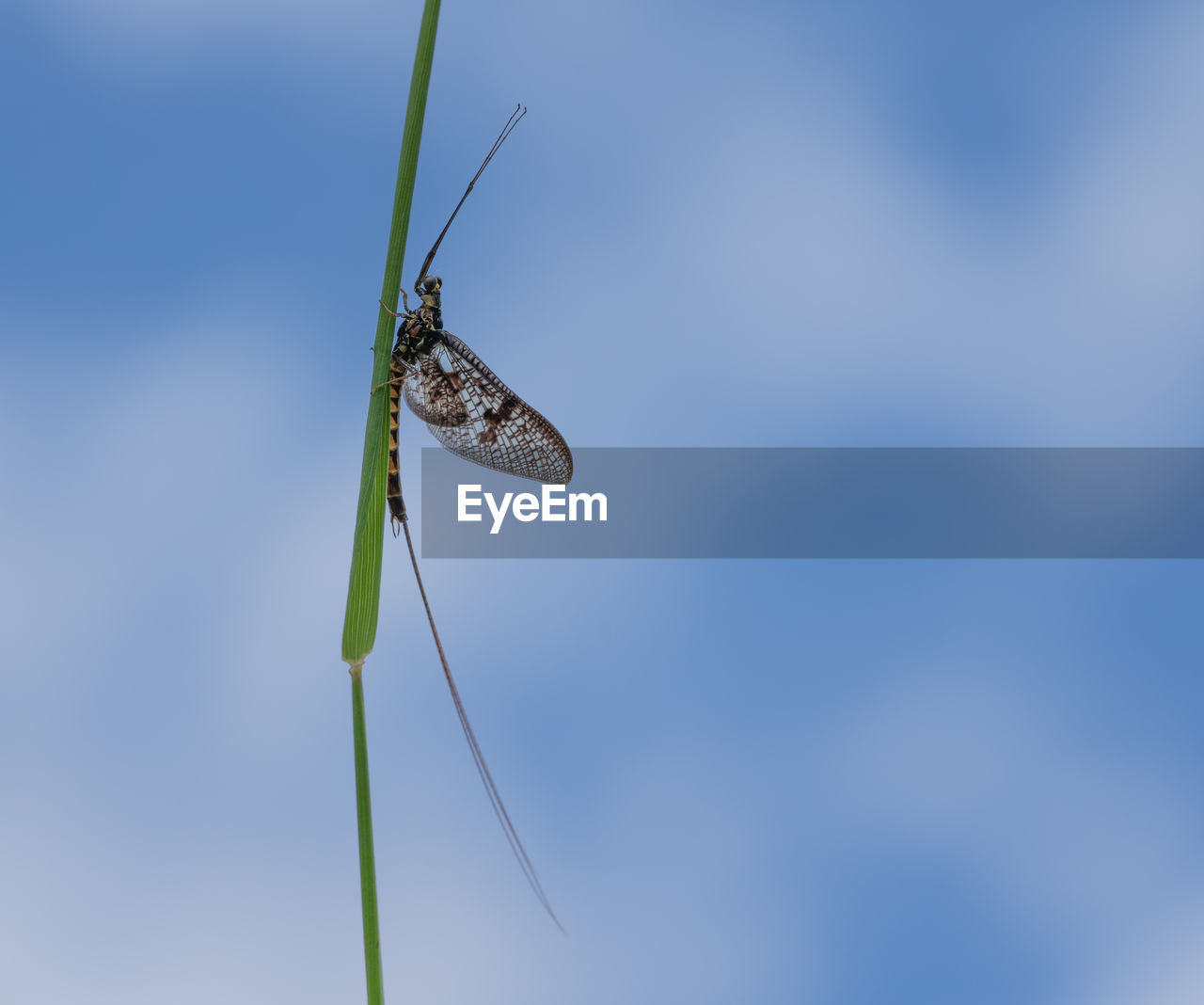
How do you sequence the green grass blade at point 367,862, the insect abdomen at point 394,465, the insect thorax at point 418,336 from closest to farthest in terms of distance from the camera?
the green grass blade at point 367,862, the insect abdomen at point 394,465, the insect thorax at point 418,336

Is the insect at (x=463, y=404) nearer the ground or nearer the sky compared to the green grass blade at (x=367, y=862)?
nearer the sky

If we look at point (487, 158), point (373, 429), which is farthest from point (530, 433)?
point (373, 429)

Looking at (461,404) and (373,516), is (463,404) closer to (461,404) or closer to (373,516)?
(461,404)

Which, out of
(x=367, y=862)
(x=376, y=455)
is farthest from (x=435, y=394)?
(x=367, y=862)

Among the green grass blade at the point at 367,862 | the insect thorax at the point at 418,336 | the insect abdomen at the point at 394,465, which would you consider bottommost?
the green grass blade at the point at 367,862

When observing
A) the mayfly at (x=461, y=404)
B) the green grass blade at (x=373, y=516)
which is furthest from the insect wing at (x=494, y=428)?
the green grass blade at (x=373, y=516)

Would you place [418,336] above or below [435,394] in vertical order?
above

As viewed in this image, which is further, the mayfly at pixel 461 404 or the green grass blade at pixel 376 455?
the mayfly at pixel 461 404

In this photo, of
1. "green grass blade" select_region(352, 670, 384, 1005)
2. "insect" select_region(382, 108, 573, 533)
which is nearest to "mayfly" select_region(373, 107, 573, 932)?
"insect" select_region(382, 108, 573, 533)

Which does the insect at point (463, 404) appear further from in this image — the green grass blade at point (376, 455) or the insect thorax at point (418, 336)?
the green grass blade at point (376, 455)
